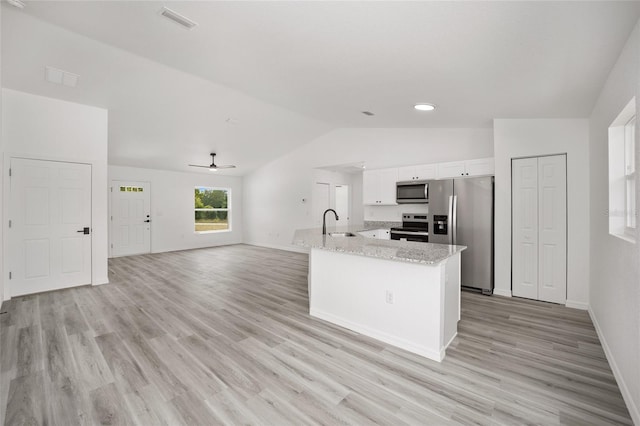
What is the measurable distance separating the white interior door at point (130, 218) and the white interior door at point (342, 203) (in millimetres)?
5179

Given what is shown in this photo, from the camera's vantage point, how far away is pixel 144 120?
5152 mm

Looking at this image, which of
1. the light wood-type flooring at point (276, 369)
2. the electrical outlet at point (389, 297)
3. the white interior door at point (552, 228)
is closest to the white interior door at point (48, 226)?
the light wood-type flooring at point (276, 369)

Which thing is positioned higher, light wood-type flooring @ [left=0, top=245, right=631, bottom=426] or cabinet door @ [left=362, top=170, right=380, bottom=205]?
cabinet door @ [left=362, top=170, right=380, bottom=205]

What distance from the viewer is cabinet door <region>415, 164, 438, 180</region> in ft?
16.9

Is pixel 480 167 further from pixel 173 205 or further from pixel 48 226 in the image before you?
pixel 173 205

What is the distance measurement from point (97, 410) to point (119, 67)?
3651 mm

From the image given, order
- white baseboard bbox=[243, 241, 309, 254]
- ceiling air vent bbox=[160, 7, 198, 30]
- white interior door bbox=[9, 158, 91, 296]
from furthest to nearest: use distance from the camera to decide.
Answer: white baseboard bbox=[243, 241, 309, 254] < white interior door bbox=[9, 158, 91, 296] < ceiling air vent bbox=[160, 7, 198, 30]

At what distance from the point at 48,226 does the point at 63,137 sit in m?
1.33

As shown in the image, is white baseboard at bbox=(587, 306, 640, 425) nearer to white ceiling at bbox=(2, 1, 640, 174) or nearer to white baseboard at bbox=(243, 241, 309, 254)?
white ceiling at bbox=(2, 1, 640, 174)

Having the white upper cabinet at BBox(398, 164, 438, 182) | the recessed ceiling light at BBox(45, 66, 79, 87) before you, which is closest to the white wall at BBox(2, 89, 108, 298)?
the recessed ceiling light at BBox(45, 66, 79, 87)

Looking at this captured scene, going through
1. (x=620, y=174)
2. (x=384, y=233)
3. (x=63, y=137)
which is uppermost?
(x=63, y=137)

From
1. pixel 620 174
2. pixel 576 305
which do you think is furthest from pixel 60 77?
pixel 576 305

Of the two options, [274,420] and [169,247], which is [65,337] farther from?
[169,247]

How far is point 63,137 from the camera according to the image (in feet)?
14.3
